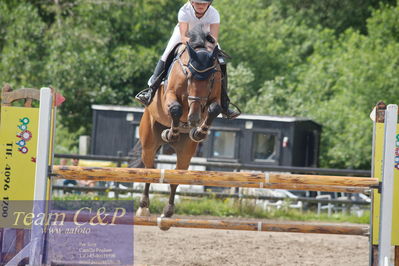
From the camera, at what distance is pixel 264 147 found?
50.0ft

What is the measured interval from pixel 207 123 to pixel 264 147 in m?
9.73

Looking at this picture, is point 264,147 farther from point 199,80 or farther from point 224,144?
point 199,80

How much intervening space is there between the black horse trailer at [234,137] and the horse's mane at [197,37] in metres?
9.07

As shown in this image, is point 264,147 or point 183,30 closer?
point 183,30

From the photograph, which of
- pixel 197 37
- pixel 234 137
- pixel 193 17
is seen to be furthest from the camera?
pixel 234 137

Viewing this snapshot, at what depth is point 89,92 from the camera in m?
20.0

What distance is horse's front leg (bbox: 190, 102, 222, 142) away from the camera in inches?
220

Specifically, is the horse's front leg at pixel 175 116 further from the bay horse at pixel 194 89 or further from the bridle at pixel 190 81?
the bridle at pixel 190 81

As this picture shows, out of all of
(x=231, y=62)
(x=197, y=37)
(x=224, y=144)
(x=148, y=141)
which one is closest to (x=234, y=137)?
(x=224, y=144)

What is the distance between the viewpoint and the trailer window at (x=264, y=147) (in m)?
15.1

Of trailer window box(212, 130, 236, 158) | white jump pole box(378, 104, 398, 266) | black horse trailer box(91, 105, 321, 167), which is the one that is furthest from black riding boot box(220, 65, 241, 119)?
trailer window box(212, 130, 236, 158)

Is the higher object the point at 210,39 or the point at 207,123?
the point at 210,39

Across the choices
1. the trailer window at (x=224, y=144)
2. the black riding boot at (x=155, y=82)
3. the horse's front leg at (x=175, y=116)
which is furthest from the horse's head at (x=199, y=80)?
the trailer window at (x=224, y=144)

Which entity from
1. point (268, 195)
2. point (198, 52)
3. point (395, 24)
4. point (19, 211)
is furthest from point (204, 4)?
point (395, 24)
